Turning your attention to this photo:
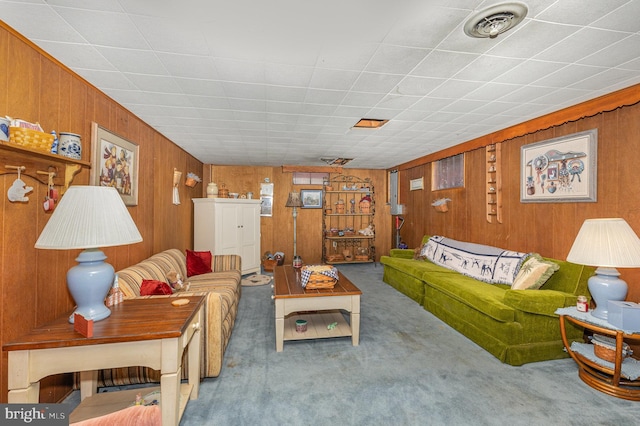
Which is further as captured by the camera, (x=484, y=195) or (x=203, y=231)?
(x=203, y=231)

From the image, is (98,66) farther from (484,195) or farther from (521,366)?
(484,195)

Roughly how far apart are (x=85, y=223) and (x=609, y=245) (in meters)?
3.39

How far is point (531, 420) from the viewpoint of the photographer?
178cm

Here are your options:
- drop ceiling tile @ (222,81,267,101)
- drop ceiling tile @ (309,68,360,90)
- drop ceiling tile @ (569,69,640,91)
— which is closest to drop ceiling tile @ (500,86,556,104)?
drop ceiling tile @ (569,69,640,91)

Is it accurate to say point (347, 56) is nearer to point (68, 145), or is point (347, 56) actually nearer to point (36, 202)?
point (68, 145)

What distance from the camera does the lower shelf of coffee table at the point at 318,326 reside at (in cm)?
272

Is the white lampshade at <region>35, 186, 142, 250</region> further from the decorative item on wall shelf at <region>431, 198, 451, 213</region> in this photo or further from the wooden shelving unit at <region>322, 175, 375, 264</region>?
the wooden shelving unit at <region>322, 175, 375, 264</region>

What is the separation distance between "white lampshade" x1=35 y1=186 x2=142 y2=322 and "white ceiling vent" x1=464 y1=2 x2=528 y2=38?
7.26 ft

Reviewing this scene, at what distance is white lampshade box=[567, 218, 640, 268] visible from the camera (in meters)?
2.01

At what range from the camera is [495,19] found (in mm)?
1509

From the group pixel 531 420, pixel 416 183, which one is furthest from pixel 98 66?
pixel 416 183

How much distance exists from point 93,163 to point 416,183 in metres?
5.16

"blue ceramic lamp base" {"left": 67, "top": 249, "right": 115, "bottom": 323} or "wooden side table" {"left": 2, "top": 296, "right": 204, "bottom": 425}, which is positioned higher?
"blue ceramic lamp base" {"left": 67, "top": 249, "right": 115, "bottom": 323}

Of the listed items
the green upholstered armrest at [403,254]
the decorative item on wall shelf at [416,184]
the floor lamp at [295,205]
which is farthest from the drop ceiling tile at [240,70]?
the decorative item on wall shelf at [416,184]
